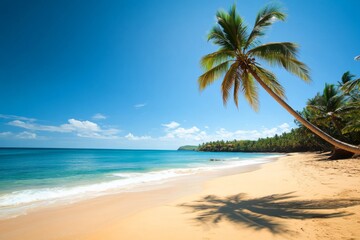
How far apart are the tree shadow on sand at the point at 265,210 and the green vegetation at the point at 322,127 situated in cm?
886

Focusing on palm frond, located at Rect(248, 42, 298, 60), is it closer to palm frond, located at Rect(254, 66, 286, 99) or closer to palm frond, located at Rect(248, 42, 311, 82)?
palm frond, located at Rect(248, 42, 311, 82)

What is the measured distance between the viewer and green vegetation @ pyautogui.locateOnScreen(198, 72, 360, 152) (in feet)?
57.0

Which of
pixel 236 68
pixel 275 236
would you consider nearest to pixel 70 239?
pixel 275 236

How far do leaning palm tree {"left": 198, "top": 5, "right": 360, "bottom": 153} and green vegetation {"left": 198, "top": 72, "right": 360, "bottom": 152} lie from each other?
644 centimetres

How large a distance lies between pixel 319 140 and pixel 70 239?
37663mm

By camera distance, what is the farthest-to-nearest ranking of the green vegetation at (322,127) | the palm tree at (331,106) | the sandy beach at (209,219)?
the palm tree at (331,106), the green vegetation at (322,127), the sandy beach at (209,219)

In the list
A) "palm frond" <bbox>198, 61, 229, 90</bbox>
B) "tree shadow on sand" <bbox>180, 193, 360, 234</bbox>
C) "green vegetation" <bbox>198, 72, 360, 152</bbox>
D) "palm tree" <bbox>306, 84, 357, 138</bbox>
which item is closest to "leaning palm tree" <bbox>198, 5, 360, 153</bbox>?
"palm frond" <bbox>198, 61, 229, 90</bbox>

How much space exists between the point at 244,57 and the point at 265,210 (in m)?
5.36

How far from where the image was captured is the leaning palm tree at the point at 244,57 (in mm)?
7041

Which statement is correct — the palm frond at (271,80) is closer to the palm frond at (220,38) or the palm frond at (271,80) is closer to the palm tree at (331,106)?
the palm frond at (220,38)

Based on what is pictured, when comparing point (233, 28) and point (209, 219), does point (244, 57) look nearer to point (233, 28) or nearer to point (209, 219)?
point (233, 28)

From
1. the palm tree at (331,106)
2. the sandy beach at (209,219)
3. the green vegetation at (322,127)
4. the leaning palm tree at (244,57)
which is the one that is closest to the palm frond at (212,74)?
the leaning palm tree at (244,57)

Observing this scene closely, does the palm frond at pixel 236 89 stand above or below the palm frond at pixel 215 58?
below

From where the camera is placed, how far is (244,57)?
25.0ft
